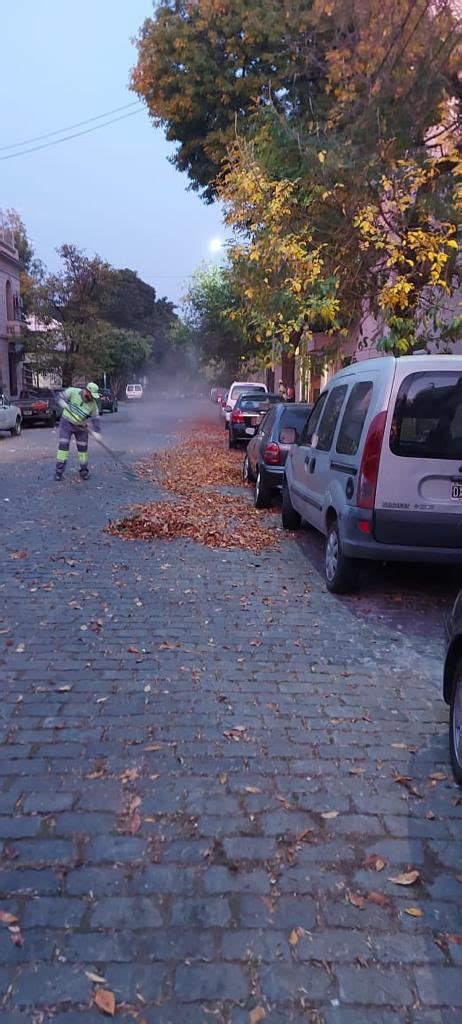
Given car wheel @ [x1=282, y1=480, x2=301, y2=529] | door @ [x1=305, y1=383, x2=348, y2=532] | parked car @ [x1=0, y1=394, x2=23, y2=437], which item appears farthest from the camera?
parked car @ [x1=0, y1=394, x2=23, y2=437]

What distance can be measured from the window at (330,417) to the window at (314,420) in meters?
0.28

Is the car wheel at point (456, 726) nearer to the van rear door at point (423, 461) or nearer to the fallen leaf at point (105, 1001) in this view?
the fallen leaf at point (105, 1001)

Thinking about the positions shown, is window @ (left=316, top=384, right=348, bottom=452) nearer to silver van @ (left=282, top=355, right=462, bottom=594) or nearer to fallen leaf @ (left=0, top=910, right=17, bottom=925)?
silver van @ (left=282, top=355, right=462, bottom=594)

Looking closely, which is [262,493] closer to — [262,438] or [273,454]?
[273,454]

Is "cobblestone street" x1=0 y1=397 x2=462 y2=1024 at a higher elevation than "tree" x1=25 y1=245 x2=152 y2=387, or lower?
lower

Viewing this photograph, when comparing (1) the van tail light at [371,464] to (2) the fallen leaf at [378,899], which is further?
(1) the van tail light at [371,464]

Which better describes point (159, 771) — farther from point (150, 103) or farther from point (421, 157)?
point (150, 103)

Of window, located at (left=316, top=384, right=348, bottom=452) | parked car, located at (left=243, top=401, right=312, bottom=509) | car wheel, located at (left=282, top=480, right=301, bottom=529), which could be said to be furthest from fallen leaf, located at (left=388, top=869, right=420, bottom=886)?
parked car, located at (left=243, top=401, right=312, bottom=509)

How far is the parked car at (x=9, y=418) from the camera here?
24680 millimetres

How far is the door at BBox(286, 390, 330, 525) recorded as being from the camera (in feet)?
26.2

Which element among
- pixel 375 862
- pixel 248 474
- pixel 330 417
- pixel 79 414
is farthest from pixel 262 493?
pixel 375 862

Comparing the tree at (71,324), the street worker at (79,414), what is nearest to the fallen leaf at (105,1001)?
the street worker at (79,414)

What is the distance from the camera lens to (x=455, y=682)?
12.4 feet

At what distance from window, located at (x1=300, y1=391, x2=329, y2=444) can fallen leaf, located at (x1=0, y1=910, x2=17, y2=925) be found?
19.9ft
